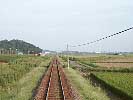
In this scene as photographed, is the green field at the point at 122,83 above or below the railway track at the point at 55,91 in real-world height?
above

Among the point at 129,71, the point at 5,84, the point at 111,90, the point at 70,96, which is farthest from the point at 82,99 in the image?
the point at 129,71

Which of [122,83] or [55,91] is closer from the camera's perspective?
[55,91]

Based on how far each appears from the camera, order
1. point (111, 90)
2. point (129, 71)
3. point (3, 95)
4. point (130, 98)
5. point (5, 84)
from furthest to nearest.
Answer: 1. point (129, 71)
2. point (5, 84)
3. point (111, 90)
4. point (3, 95)
5. point (130, 98)

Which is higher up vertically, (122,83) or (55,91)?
(122,83)

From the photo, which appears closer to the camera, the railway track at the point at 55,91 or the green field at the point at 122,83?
the railway track at the point at 55,91

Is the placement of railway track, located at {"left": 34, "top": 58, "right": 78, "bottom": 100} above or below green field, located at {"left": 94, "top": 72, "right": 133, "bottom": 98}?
below

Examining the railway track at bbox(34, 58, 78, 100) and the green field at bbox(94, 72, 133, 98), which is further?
the green field at bbox(94, 72, 133, 98)

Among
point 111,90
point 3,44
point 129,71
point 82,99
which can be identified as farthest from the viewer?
point 3,44

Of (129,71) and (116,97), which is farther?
(129,71)

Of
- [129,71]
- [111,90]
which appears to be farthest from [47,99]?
[129,71]

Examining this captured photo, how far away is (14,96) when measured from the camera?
703 inches

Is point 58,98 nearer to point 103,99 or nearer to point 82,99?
point 82,99

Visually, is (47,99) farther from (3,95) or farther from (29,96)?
(3,95)

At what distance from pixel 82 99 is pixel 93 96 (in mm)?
1068
